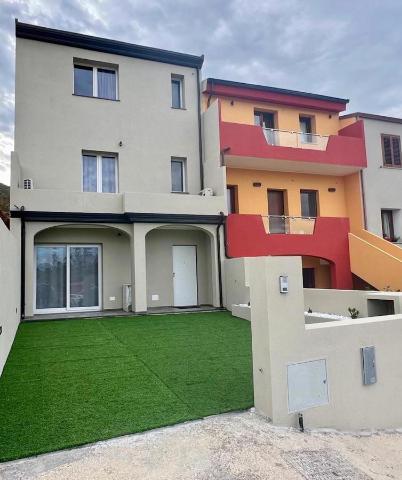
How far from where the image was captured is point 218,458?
3.44 metres

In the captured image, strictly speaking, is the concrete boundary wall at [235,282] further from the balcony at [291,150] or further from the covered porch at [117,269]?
the balcony at [291,150]

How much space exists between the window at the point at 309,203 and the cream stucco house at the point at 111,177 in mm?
5433

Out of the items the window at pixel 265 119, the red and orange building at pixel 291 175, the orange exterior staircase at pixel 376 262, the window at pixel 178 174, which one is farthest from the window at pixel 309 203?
the window at pixel 178 174

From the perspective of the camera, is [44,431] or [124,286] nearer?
[44,431]

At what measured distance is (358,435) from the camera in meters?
4.71

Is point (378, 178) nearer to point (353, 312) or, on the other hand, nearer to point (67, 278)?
point (353, 312)

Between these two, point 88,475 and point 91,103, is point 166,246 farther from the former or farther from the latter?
point 88,475

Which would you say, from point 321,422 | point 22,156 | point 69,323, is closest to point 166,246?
point 69,323

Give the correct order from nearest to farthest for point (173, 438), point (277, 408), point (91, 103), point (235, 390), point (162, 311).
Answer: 1. point (173, 438)
2. point (277, 408)
3. point (235, 390)
4. point (162, 311)
5. point (91, 103)

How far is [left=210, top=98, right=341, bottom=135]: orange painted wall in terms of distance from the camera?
53.3 ft

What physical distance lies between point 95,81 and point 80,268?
7.30 meters

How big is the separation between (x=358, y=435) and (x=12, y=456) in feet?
13.3

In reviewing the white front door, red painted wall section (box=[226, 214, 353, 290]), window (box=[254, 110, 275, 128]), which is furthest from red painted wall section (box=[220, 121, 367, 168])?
the white front door

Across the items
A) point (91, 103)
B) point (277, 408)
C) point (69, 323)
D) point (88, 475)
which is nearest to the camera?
point (88, 475)
